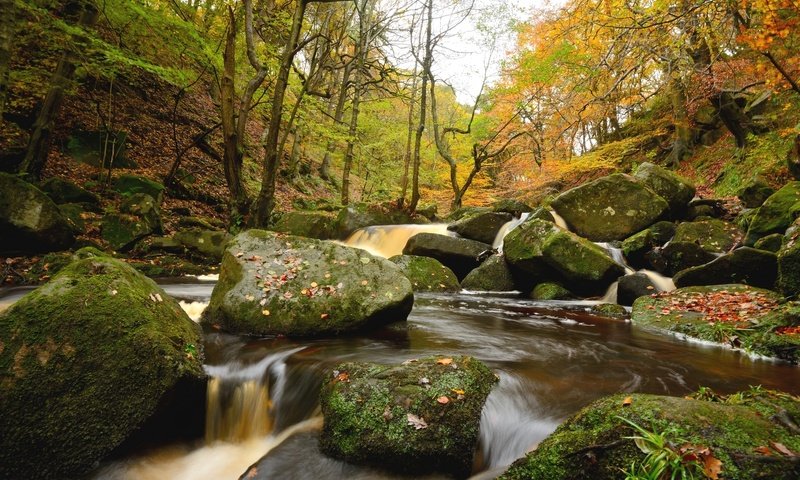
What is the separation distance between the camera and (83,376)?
8.93 ft

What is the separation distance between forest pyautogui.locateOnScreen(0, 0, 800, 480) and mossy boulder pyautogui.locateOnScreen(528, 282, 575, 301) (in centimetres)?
5

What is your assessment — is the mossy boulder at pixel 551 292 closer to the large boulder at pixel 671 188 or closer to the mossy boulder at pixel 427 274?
the mossy boulder at pixel 427 274

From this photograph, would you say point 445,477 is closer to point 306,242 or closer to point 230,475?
point 230,475

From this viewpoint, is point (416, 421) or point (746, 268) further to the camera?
point (746, 268)

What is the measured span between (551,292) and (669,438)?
23.0 ft

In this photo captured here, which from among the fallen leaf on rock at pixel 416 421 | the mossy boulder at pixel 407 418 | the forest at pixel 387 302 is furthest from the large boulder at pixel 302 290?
the fallen leaf on rock at pixel 416 421

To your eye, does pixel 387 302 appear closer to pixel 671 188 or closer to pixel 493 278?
pixel 493 278

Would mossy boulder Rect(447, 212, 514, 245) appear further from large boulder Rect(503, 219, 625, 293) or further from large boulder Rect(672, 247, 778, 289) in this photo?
large boulder Rect(672, 247, 778, 289)

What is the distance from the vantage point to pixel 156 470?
276 centimetres

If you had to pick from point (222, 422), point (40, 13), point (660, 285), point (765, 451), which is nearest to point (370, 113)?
point (40, 13)

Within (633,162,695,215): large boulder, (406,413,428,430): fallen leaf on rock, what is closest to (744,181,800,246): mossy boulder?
(633,162,695,215): large boulder

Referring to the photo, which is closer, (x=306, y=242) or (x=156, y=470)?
(x=156, y=470)

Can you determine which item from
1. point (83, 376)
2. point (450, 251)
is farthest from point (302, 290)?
point (450, 251)

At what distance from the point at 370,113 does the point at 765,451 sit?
20.5m
